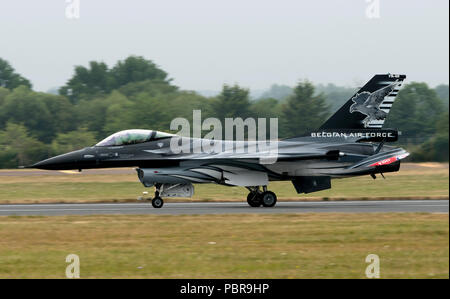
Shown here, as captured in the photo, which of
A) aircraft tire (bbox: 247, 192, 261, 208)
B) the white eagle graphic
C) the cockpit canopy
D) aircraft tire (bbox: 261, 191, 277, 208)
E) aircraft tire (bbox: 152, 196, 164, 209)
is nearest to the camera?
aircraft tire (bbox: 152, 196, 164, 209)

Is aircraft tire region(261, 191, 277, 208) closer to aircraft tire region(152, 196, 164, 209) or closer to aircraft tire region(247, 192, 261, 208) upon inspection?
aircraft tire region(247, 192, 261, 208)

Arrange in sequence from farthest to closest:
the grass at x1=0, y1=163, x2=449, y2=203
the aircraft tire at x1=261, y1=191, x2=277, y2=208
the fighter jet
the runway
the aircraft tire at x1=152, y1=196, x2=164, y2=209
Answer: the grass at x1=0, y1=163, x2=449, y2=203
the aircraft tire at x1=261, y1=191, x2=277, y2=208
the fighter jet
the aircraft tire at x1=152, y1=196, x2=164, y2=209
the runway

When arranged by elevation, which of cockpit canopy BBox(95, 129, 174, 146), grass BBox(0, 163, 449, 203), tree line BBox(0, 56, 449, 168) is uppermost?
tree line BBox(0, 56, 449, 168)

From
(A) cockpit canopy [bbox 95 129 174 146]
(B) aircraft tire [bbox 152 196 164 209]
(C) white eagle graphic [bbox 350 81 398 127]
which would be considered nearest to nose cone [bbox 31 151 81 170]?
(A) cockpit canopy [bbox 95 129 174 146]

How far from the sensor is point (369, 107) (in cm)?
2503

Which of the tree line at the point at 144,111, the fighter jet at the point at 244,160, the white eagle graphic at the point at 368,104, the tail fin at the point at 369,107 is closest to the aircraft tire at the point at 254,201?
the fighter jet at the point at 244,160

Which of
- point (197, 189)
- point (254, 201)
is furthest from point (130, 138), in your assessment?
point (197, 189)

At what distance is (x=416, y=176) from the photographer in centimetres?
3509

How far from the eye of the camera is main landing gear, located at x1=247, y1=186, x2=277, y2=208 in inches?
949

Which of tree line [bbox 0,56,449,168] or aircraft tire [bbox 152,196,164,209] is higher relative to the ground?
Result: tree line [bbox 0,56,449,168]

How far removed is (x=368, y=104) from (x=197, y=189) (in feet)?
35.0

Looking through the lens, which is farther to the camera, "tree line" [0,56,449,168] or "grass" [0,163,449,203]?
"tree line" [0,56,449,168]

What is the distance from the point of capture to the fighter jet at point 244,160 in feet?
78.2

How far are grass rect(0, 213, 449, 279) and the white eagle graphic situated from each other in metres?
6.25
